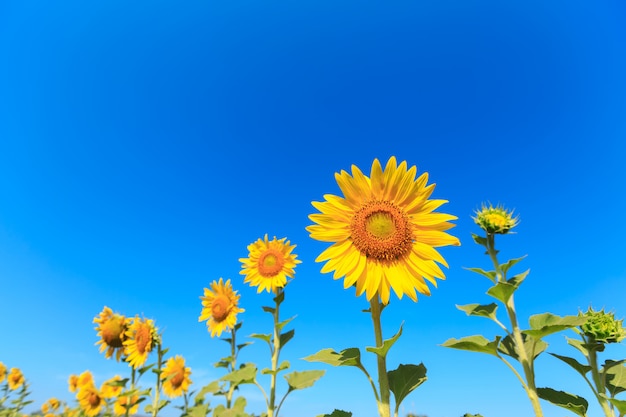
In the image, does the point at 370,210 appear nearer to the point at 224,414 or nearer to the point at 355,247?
the point at 355,247

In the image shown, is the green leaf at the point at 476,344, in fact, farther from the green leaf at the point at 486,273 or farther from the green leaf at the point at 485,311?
the green leaf at the point at 486,273

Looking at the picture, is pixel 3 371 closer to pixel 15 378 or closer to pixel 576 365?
pixel 15 378

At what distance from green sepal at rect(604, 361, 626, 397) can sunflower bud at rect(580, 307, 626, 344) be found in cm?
42

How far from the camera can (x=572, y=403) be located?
117 inches

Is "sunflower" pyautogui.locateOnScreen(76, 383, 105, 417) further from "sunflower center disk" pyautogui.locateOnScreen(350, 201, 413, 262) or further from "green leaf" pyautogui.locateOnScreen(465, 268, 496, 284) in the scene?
"green leaf" pyautogui.locateOnScreen(465, 268, 496, 284)

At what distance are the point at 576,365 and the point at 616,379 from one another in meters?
0.30

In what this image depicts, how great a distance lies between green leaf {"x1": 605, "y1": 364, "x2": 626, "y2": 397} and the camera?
9.90ft

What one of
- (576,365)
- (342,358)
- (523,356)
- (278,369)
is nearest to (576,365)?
(576,365)

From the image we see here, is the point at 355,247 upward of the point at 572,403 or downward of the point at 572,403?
upward

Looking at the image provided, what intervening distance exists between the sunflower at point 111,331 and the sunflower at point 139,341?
0.19 metres

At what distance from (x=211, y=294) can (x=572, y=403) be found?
7.57 m

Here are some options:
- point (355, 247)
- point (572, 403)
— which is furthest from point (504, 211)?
point (572, 403)

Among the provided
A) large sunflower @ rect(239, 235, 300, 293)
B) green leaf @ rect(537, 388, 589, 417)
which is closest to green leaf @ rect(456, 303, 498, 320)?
green leaf @ rect(537, 388, 589, 417)

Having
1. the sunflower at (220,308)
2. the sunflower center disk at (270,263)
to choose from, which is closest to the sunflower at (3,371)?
the sunflower at (220,308)
